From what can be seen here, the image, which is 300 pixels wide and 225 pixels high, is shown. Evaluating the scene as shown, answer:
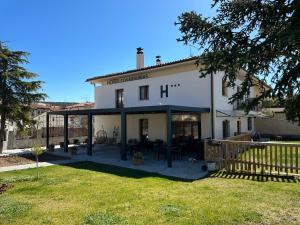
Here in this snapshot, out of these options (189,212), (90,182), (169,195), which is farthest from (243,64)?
(90,182)

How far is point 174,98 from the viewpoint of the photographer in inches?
787

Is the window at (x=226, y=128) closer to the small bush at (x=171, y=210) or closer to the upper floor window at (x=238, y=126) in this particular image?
the upper floor window at (x=238, y=126)

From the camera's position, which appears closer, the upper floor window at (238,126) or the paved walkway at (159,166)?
the paved walkway at (159,166)

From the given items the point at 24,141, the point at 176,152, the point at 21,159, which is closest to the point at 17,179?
the point at 21,159

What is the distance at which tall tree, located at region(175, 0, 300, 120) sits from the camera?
5125 mm

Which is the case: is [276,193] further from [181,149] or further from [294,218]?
[181,149]

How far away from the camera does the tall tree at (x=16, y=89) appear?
18.8m

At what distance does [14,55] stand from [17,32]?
4.13 m

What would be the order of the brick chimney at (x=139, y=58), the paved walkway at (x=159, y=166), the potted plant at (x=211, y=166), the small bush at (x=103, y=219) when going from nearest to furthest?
1. the small bush at (x=103, y=219)
2. the paved walkway at (x=159, y=166)
3. the potted plant at (x=211, y=166)
4. the brick chimney at (x=139, y=58)

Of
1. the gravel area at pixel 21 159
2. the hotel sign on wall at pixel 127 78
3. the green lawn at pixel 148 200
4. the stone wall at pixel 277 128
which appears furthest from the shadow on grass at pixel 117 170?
the stone wall at pixel 277 128

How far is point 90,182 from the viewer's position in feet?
35.3

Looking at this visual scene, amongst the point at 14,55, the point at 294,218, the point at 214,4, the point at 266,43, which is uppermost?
the point at 14,55

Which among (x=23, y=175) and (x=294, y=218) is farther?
(x=23, y=175)

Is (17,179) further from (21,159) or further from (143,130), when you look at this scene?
(143,130)
